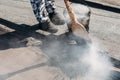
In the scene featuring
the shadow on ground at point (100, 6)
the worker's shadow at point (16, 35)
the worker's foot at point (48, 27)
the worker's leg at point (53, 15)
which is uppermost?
the worker's leg at point (53, 15)

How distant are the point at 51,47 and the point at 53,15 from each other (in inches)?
41.6

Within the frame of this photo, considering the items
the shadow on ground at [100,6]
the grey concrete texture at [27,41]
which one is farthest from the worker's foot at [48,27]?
the shadow on ground at [100,6]

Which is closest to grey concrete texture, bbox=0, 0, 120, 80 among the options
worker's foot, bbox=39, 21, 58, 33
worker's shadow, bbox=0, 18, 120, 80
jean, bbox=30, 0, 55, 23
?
worker's shadow, bbox=0, 18, 120, 80

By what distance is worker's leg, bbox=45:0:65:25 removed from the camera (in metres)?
6.60

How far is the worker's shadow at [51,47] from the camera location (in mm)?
5188

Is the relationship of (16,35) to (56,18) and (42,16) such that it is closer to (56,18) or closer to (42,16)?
(42,16)

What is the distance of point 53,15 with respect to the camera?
6.73 meters

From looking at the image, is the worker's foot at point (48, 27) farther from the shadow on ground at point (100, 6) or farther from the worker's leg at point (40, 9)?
the shadow on ground at point (100, 6)

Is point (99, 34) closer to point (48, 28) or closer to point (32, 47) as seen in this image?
point (48, 28)

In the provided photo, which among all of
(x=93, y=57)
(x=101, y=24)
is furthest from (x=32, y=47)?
(x=101, y=24)

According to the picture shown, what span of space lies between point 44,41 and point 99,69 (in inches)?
56.2

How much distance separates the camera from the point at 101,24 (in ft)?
22.6

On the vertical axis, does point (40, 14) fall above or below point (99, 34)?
above

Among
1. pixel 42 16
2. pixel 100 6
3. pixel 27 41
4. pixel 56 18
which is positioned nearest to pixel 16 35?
pixel 27 41
